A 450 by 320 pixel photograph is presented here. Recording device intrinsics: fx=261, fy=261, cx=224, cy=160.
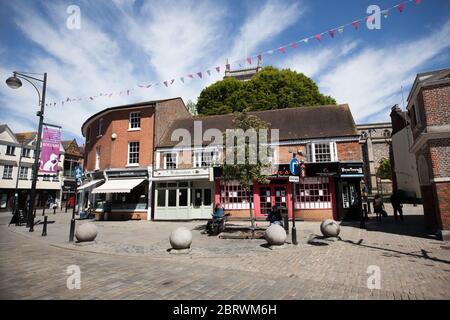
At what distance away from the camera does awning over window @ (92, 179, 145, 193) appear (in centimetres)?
2014

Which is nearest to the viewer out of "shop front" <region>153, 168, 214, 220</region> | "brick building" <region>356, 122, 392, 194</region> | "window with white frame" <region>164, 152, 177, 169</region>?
→ "shop front" <region>153, 168, 214, 220</region>

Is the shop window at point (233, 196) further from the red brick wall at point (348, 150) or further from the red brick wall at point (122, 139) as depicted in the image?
the red brick wall at point (348, 150)

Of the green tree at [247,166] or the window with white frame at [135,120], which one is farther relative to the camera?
the window with white frame at [135,120]

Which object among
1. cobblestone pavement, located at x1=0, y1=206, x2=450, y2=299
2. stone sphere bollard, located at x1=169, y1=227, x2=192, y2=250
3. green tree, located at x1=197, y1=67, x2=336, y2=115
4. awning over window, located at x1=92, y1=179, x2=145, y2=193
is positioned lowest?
cobblestone pavement, located at x1=0, y1=206, x2=450, y2=299

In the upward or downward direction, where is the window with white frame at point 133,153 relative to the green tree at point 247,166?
upward

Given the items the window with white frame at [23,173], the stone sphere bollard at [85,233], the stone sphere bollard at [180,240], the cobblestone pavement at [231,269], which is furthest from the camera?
the window with white frame at [23,173]

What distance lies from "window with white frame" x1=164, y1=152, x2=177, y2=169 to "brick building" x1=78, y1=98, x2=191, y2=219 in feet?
3.88

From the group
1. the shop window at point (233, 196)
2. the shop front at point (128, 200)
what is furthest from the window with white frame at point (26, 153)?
the shop window at point (233, 196)

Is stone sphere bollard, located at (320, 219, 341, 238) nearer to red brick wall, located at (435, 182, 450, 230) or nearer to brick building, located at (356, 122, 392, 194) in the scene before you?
red brick wall, located at (435, 182, 450, 230)

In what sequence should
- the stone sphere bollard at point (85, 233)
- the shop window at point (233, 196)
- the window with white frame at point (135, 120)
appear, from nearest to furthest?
the stone sphere bollard at point (85, 233) → the shop window at point (233, 196) → the window with white frame at point (135, 120)

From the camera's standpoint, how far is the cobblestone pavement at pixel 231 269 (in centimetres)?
517

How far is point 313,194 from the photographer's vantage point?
18.8 m

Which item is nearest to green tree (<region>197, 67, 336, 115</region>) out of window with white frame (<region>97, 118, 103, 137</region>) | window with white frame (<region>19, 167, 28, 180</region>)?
window with white frame (<region>97, 118, 103, 137</region>)
